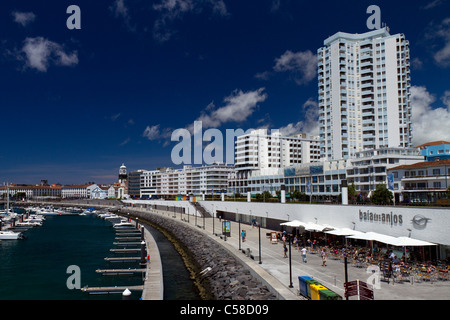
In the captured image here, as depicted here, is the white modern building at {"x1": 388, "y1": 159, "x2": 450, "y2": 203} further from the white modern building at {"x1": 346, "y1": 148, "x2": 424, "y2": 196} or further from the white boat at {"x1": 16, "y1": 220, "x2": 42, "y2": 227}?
the white boat at {"x1": 16, "y1": 220, "x2": 42, "y2": 227}

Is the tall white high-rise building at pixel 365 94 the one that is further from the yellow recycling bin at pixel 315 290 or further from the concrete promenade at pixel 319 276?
the yellow recycling bin at pixel 315 290

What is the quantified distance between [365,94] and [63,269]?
106m

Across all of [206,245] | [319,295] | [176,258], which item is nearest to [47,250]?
[176,258]

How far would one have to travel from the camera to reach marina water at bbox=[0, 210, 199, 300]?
1268 inches

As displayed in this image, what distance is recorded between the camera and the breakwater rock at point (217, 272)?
24.1 m

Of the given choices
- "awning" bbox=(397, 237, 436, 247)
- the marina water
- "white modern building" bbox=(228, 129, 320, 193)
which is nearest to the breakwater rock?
the marina water

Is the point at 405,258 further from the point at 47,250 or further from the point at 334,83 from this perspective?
the point at 334,83

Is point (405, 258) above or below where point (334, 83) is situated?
below

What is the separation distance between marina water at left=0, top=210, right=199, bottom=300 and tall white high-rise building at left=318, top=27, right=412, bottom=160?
74702 millimetres

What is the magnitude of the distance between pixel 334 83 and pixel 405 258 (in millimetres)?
99643

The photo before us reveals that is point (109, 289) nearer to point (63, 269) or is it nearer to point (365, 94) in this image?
point (63, 269)

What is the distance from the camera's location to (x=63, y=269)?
1709 inches

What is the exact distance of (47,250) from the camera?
58750 millimetres
